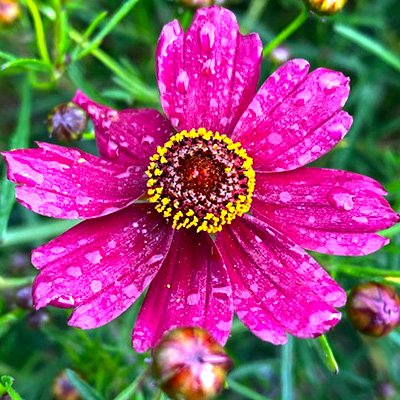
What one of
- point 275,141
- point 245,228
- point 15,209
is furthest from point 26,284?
point 15,209

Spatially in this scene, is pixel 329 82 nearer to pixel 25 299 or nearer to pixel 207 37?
pixel 207 37

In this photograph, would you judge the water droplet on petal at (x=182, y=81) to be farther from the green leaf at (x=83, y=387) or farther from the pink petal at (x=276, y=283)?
the green leaf at (x=83, y=387)

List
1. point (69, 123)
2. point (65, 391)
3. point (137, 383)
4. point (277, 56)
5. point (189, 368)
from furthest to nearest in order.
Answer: point (277, 56), point (65, 391), point (69, 123), point (137, 383), point (189, 368)

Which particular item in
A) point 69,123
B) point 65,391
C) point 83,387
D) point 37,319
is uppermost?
point 69,123

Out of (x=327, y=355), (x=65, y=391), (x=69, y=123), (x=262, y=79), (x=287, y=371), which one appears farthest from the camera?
(x=262, y=79)

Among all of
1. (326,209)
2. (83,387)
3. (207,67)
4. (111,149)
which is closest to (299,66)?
(207,67)

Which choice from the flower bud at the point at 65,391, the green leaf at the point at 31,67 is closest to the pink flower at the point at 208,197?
the green leaf at the point at 31,67

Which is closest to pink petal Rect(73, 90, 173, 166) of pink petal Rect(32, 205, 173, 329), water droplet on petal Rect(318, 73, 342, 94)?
pink petal Rect(32, 205, 173, 329)
